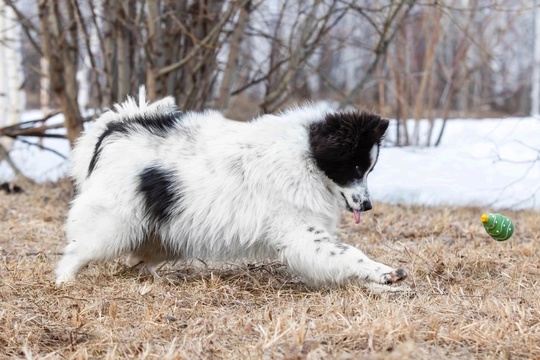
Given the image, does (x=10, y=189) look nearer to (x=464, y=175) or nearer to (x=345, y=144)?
(x=464, y=175)

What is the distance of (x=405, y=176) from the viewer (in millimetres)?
9109

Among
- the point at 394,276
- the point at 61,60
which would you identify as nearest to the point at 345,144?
the point at 394,276

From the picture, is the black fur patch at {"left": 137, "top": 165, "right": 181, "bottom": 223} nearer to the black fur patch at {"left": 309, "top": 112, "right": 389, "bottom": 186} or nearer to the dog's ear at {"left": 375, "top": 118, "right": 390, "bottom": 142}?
the black fur patch at {"left": 309, "top": 112, "right": 389, "bottom": 186}

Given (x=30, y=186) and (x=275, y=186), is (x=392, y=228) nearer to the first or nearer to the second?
(x=275, y=186)

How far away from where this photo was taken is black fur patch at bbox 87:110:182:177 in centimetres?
444

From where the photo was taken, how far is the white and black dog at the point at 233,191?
13.1ft

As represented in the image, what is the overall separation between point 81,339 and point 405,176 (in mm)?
6578

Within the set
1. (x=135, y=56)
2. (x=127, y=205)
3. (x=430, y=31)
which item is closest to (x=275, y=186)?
(x=127, y=205)

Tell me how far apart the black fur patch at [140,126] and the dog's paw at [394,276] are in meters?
1.57

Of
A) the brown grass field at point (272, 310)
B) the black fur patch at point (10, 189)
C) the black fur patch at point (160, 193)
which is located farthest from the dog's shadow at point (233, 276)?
the black fur patch at point (10, 189)

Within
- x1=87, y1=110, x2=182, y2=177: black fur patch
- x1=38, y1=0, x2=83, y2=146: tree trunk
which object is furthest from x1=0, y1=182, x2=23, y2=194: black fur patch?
x1=87, y1=110, x2=182, y2=177: black fur patch

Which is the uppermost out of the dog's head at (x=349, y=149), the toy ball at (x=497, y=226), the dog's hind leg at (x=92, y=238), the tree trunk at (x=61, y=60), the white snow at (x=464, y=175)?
the tree trunk at (x=61, y=60)

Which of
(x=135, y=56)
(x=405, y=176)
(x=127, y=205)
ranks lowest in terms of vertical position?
(x=405, y=176)

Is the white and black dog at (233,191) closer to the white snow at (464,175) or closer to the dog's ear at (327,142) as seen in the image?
the dog's ear at (327,142)
